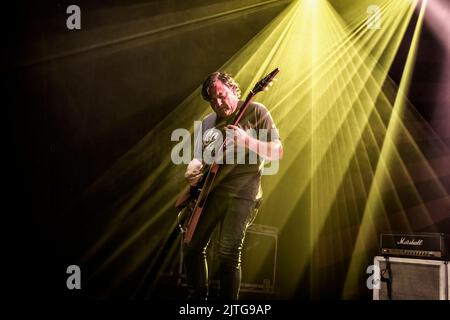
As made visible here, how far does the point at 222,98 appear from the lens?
9.34ft

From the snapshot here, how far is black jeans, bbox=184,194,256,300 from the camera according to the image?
2.52 metres

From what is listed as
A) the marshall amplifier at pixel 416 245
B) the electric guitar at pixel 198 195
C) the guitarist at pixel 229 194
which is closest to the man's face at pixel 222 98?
the guitarist at pixel 229 194

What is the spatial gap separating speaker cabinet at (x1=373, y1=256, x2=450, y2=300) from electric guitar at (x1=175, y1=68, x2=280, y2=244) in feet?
5.85

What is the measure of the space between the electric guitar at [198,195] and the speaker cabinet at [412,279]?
1.78m

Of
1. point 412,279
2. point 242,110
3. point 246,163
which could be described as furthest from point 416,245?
point 242,110

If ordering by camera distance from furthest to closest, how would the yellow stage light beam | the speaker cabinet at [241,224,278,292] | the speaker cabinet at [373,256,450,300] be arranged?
the yellow stage light beam, the speaker cabinet at [241,224,278,292], the speaker cabinet at [373,256,450,300]

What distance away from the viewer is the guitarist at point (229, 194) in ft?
8.34

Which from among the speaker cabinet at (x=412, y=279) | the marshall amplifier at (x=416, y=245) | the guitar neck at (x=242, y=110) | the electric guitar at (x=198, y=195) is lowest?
the speaker cabinet at (x=412, y=279)

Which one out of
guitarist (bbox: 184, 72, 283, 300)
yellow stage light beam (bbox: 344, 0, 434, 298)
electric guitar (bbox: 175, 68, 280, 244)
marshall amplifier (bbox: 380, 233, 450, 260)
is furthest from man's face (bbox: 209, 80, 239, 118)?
yellow stage light beam (bbox: 344, 0, 434, 298)

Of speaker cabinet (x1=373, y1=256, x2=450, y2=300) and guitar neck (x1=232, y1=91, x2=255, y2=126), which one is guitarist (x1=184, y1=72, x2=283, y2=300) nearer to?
guitar neck (x1=232, y1=91, x2=255, y2=126)

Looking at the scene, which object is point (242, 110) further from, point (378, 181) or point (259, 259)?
point (378, 181)

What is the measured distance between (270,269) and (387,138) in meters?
1.82

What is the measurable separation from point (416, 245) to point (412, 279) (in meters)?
0.26

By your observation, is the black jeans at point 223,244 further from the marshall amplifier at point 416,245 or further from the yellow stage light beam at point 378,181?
the yellow stage light beam at point 378,181
